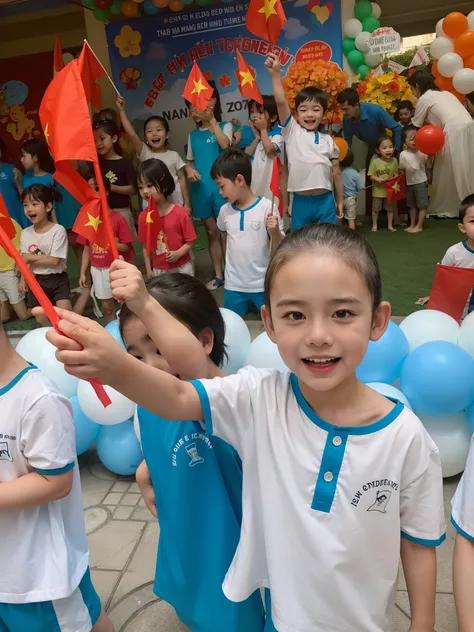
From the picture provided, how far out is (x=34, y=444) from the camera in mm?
1161

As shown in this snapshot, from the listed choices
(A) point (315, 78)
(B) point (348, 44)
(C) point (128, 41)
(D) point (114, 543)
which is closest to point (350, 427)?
(D) point (114, 543)

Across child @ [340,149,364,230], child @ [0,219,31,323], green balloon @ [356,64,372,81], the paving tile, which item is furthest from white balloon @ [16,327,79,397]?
green balloon @ [356,64,372,81]

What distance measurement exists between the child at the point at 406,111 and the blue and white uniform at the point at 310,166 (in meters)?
2.76

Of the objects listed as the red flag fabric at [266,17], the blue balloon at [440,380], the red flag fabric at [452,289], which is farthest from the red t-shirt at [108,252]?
the blue balloon at [440,380]

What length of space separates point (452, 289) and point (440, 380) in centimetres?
94

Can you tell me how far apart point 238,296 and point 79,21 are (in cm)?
636

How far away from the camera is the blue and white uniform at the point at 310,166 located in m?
3.88

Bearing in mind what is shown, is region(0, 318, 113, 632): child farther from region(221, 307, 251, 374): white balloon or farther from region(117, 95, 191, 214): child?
region(117, 95, 191, 214): child

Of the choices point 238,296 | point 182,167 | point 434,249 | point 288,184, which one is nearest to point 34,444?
point 238,296

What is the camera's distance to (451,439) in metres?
2.13

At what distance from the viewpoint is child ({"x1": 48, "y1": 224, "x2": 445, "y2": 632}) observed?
86cm

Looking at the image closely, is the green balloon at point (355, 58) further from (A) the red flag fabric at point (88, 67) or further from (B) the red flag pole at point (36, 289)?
(B) the red flag pole at point (36, 289)

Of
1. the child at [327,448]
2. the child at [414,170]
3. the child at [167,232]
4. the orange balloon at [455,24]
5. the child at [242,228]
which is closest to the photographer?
the child at [327,448]

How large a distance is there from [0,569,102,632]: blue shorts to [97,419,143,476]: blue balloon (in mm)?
1096
